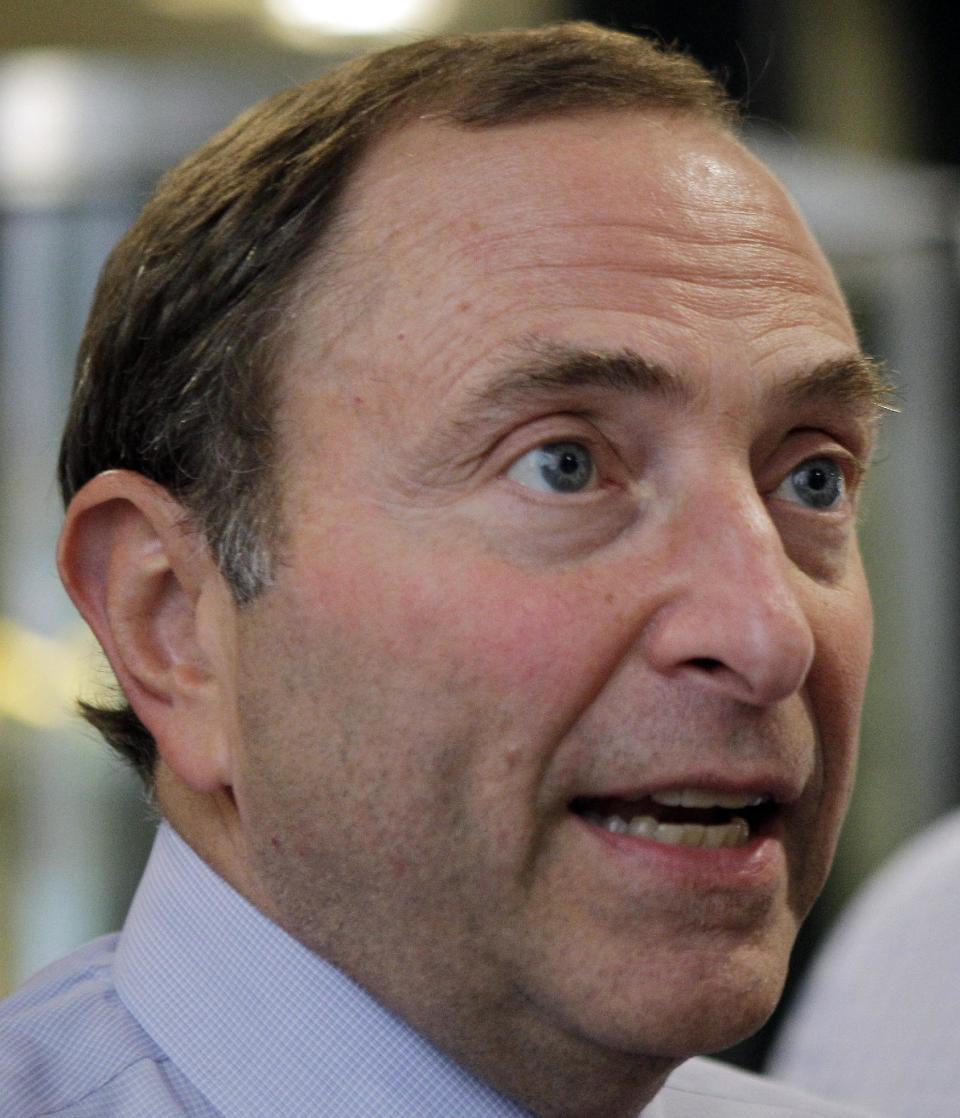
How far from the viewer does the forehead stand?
4.72 ft

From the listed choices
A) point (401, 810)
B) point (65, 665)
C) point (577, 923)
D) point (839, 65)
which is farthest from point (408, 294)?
point (839, 65)

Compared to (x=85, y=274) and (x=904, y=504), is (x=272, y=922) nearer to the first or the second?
(x=85, y=274)

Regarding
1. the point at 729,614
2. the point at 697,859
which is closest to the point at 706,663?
the point at 729,614

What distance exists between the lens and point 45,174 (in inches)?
166

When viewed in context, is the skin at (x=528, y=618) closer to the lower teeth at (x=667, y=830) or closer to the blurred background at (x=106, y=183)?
the lower teeth at (x=667, y=830)

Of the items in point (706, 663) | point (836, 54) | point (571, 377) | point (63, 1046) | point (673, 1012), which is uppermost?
point (571, 377)

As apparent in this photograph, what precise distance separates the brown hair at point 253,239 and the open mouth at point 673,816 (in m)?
0.36

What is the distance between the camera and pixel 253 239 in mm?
1563

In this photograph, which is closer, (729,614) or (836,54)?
(729,614)

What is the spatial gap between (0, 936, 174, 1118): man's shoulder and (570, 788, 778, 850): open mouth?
0.44m

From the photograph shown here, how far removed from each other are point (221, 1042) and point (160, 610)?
1.28 feet

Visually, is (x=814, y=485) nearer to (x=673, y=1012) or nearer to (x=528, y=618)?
(x=528, y=618)

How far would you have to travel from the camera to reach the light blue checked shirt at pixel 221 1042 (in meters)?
1.42

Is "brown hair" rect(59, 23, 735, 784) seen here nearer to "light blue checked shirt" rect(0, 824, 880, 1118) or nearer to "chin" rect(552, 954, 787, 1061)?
"light blue checked shirt" rect(0, 824, 880, 1118)
